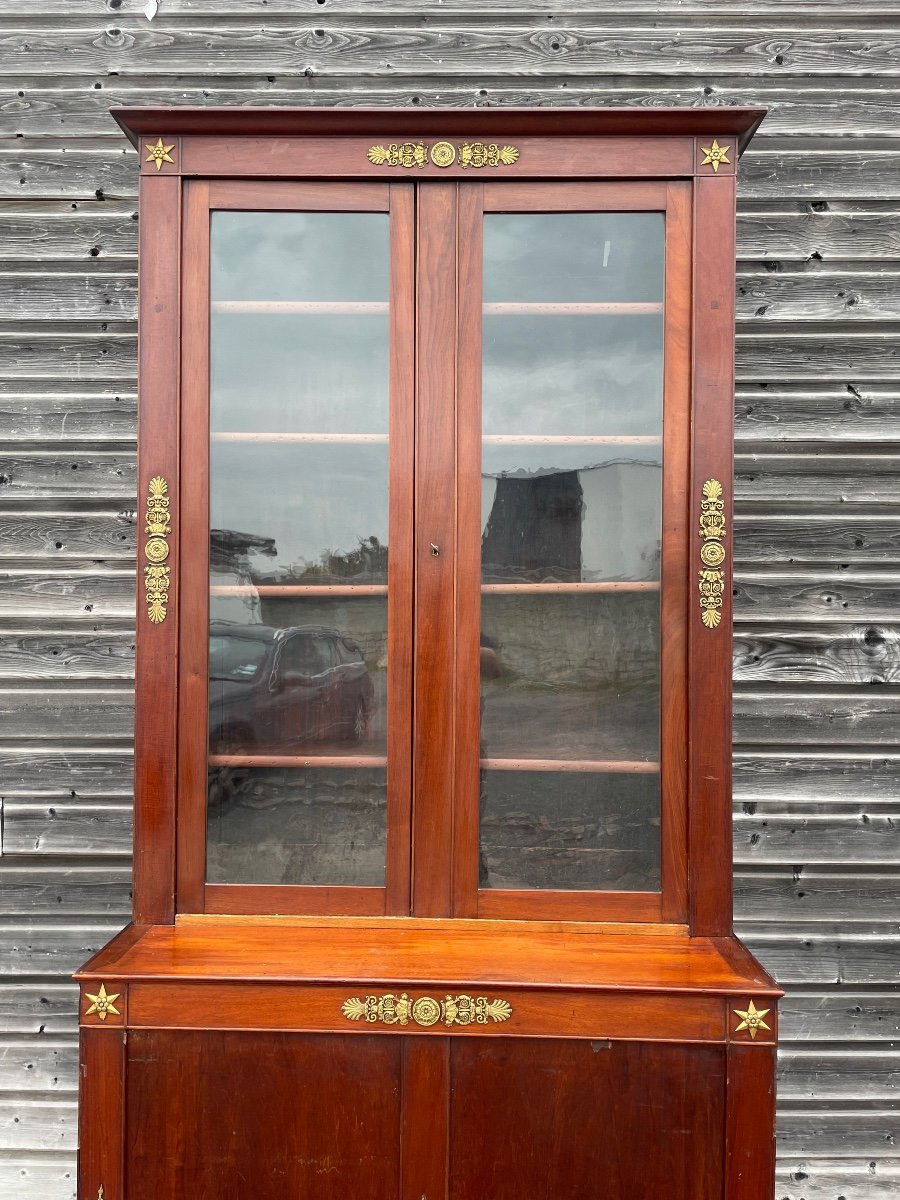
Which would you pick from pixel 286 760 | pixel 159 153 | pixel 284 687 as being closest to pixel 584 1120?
pixel 286 760

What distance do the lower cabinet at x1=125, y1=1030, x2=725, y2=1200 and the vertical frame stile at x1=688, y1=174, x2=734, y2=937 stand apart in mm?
325

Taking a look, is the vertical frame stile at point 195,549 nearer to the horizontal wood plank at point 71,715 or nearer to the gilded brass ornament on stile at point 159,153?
the gilded brass ornament on stile at point 159,153

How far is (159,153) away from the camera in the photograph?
1.73 meters

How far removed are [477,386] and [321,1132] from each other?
1452 mm

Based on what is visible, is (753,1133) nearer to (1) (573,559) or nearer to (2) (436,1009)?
(2) (436,1009)

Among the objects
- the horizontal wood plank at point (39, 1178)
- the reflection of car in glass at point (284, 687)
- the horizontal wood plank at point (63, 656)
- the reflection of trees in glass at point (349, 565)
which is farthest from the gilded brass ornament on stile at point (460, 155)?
the horizontal wood plank at point (39, 1178)

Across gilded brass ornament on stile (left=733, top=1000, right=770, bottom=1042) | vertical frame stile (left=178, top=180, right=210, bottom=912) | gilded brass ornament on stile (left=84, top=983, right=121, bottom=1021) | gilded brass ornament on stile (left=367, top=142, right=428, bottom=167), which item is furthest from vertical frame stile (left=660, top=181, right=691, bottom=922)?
gilded brass ornament on stile (left=84, top=983, right=121, bottom=1021)

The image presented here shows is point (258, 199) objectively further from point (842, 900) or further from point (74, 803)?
point (842, 900)

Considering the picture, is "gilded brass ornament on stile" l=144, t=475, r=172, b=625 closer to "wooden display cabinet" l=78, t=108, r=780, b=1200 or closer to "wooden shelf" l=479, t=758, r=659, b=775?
"wooden display cabinet" l=78, t=108, r=780, b=1200

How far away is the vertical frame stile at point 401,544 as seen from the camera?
1732 mm

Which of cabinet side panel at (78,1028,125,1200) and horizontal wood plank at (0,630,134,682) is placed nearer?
cabinet side panel at (78,1028,125,1200)

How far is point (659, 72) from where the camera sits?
234cm

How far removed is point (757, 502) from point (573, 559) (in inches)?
33.8

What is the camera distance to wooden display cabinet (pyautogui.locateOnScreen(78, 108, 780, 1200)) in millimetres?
1709
